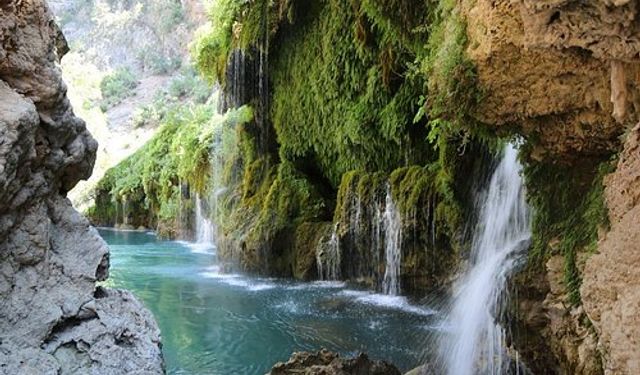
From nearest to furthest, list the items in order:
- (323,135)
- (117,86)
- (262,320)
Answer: (262,320) < (323,135) < (117,86)

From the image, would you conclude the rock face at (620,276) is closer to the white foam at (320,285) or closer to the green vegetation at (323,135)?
the green vegetation at (323,135)

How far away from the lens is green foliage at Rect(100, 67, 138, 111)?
37.3 metres

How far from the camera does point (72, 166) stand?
374cm

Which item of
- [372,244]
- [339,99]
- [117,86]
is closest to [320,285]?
[372,244]

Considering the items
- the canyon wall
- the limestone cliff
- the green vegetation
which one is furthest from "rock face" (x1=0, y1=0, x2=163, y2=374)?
the green vegetation

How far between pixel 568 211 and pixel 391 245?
5.06 m

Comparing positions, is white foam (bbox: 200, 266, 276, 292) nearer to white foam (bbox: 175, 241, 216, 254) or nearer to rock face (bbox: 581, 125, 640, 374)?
white foam (bbox: 175, 241, 216, 254)

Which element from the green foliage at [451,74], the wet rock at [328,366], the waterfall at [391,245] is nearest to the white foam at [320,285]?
the waterfall at [391,245]

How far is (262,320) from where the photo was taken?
27.7ft

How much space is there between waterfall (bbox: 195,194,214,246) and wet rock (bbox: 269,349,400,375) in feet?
45.7

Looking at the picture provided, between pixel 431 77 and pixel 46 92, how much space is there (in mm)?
3164

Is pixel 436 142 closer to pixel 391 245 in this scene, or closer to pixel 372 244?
pixel 391 245

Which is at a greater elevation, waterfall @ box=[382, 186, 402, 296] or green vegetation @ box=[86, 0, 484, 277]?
green vegetation @ box=[86, 0, 484, 277]

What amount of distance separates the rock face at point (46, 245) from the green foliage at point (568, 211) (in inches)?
124
